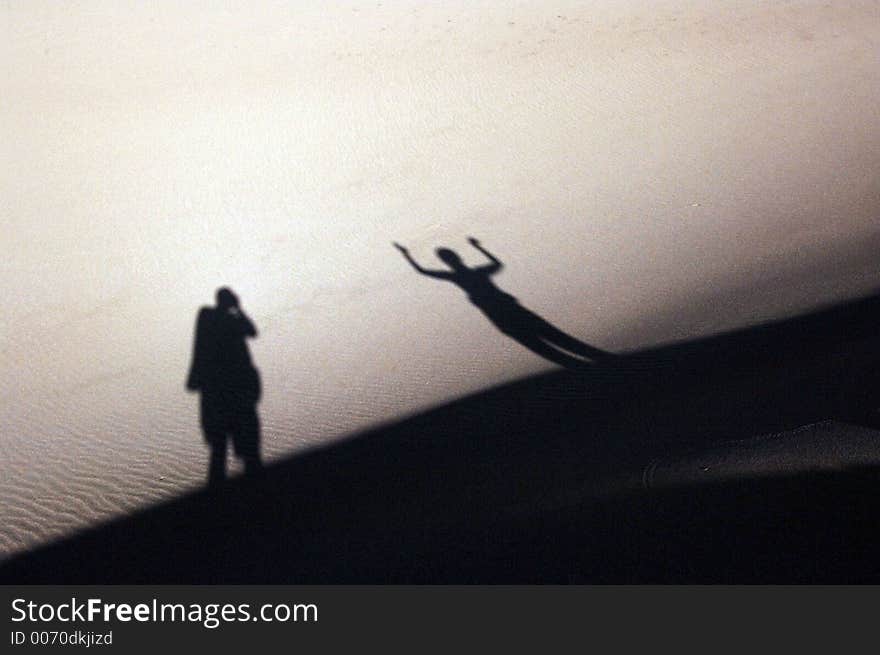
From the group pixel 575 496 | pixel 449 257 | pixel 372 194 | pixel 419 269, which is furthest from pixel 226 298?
pixel 575 496

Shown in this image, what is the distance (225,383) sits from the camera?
7.14 metres

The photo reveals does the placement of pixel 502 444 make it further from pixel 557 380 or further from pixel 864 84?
pixel 864 84

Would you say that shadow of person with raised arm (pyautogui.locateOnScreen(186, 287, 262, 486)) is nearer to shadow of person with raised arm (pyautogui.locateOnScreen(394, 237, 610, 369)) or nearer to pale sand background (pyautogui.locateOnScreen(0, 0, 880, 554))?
pale sand background (pyautogui.locateOnScreen(0, 0, 880, 554))

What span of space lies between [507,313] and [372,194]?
203 inches

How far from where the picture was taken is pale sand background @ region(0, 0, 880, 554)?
23.1 feet

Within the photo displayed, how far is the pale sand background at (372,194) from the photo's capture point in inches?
277

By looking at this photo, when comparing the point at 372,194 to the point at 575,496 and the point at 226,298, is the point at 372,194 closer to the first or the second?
the point at 226,298

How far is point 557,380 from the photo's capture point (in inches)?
253

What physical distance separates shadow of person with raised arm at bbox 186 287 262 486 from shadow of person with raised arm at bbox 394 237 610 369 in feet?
8.75

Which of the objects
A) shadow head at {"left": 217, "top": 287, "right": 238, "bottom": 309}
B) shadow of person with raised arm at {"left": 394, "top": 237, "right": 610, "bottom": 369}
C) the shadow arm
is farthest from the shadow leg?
the shadow arm

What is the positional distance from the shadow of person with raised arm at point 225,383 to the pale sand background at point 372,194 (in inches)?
6.0

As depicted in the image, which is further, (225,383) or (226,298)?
(226,298)

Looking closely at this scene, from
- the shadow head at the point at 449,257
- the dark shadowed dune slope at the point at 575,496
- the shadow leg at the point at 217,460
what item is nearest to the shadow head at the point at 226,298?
the shadow head at the point at 449,257
